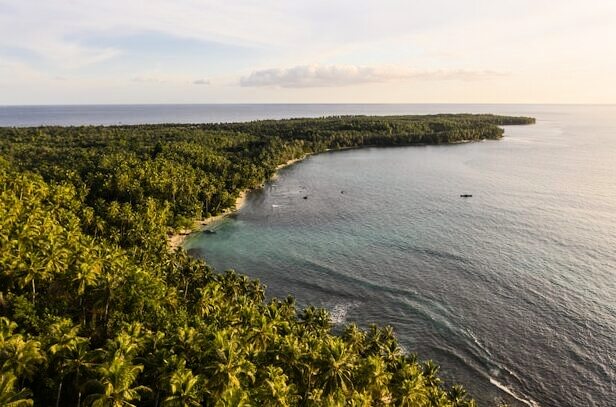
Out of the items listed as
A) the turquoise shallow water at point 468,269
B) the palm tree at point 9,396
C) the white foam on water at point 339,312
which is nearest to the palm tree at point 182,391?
the palm tree at point 9,396

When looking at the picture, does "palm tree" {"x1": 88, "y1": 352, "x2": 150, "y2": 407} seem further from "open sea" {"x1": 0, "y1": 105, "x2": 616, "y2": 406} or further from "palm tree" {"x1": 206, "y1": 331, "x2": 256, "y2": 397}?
"open sea" {"x1": 0, "y1": 105, "x2": 616, "y2": 406}

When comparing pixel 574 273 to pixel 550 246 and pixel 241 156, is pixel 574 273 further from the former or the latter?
pixel 241 156

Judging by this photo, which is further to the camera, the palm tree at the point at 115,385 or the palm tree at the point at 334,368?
the palm tree at the point at 334,368

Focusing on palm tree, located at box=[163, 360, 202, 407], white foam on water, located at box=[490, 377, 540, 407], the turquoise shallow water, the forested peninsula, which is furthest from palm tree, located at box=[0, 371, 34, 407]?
white foam on water, located at box=[490, 377, 540, 407]

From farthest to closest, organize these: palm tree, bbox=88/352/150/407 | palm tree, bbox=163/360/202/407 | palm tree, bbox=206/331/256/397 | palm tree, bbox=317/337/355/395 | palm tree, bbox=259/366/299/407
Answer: palm tree, bbox=317/337/355/395 < palm tree, bbox=206/331/256/397 < palm tree, bbox=259/366/299/407 < palm tree, bbox=163/360/202/407 < palm tree, bbox=88/352/150/407

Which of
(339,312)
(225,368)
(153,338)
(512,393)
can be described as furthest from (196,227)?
(512,393)

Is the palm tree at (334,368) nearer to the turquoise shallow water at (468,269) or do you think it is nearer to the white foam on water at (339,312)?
the turquoise shallow water at (468,269)
